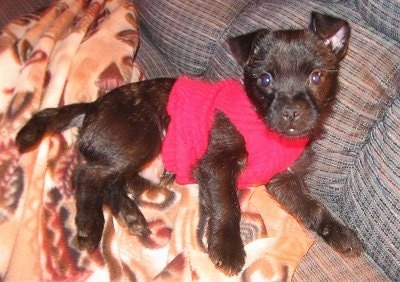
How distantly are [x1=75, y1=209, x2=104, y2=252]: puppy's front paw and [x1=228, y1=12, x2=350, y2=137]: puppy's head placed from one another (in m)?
0.81

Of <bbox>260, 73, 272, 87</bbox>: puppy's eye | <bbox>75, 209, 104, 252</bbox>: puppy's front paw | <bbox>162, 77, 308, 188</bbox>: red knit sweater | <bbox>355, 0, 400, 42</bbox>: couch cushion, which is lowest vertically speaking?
<bbox>75, 209, 104, 252</bbox>: puppy's front paw

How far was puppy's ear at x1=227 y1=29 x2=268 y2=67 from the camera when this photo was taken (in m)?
2.33

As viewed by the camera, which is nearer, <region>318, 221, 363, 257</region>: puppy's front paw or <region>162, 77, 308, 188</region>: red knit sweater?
<region>318, 221, 363, 257</region>: puppy's front paw

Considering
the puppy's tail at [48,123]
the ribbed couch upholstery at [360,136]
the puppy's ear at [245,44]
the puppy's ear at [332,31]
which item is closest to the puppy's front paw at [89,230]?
the puppy's tail at [48,123]

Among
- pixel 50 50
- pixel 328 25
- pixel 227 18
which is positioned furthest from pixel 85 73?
pixel 328 25

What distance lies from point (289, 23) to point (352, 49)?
0.35 m

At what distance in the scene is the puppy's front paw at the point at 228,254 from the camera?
2.10 meters

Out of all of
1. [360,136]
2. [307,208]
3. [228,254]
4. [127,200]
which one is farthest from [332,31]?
[127,200]

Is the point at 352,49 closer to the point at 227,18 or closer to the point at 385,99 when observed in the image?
the point at 385,99

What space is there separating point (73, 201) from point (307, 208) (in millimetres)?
1033

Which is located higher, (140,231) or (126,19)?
(126,19)

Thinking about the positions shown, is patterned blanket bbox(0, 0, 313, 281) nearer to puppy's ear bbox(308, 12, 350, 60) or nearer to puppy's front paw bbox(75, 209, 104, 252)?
puppy's front paw bbox(75, 209, 104, 252)

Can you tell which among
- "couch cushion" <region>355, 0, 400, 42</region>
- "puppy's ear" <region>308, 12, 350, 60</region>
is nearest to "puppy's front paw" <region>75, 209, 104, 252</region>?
"puppy's ear" <region>308, 12, 350, 60</region>

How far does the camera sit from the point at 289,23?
259 centimetres
